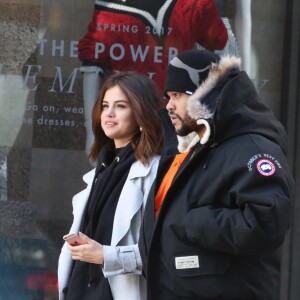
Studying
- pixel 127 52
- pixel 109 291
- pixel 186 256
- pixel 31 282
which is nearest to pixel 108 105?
pixel 109 291

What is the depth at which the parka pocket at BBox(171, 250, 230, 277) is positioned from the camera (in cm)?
282

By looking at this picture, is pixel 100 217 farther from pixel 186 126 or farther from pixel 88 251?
pixel 186 126

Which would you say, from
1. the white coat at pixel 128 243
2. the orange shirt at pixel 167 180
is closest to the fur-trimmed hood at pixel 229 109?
the orange shirt at pixel 167 180

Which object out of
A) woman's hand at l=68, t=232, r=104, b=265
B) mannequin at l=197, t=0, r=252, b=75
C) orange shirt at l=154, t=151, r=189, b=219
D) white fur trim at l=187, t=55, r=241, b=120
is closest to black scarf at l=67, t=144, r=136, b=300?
woman's hand at l=68, t=232, r=104, b=265

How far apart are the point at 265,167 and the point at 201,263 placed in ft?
1.35

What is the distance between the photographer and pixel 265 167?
108 inches

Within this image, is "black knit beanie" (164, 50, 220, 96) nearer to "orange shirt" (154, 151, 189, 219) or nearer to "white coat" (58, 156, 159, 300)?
"orange shirt" (154, 151, 189, 219)

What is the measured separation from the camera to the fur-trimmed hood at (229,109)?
2.85 m

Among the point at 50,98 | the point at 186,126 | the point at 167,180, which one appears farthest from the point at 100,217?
the point at 50,98

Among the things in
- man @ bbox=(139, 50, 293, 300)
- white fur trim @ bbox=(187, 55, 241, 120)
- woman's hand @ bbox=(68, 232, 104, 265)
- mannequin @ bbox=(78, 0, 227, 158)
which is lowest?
woman's hand @ bbox=(68, 232, 104, 265)

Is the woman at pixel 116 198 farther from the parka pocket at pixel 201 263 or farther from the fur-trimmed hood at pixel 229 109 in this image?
the fur-trimmed hood at pixel 229 109

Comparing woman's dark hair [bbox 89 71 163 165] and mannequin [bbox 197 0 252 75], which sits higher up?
mannequin [bbox 197 0 252 75]

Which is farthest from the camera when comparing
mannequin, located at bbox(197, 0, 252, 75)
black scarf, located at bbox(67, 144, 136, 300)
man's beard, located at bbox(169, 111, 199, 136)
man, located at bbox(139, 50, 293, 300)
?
mannequin, located at bbox(197, 0, 252, 75)

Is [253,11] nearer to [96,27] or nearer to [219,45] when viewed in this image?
[219,45]
